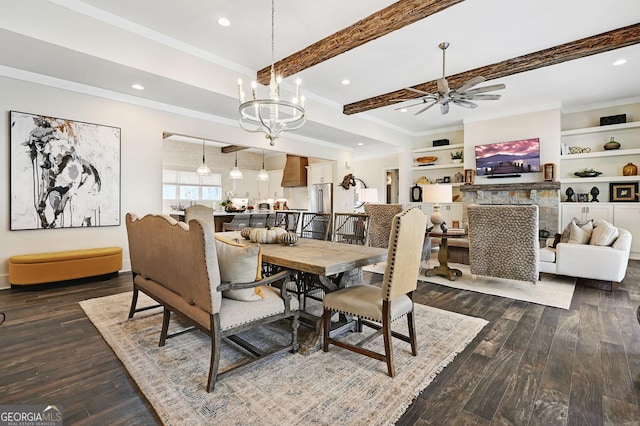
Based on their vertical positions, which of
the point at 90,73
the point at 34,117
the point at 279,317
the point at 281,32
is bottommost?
the point at 279,317

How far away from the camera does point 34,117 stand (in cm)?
375

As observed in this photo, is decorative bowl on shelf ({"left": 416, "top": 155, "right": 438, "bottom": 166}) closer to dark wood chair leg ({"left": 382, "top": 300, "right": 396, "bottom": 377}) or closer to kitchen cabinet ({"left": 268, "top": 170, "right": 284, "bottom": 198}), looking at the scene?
kitchen cabinet ({"left": 268, "top": 170, "right": 284, "bottom": 198})

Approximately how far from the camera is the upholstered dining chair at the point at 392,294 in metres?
1.85

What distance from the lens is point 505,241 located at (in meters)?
3.75

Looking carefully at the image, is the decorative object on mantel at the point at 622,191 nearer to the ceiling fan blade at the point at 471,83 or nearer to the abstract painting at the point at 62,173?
the ceiling fan blade at the point at 471,83

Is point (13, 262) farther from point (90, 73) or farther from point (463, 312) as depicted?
point (463, 312)

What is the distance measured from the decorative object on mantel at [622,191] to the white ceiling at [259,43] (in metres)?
1.85

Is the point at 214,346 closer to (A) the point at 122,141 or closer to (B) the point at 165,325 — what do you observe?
(B) the point at 165,325

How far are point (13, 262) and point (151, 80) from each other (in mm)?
2687

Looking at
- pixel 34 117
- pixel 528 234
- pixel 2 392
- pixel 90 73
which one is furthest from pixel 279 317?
pixel 34 117

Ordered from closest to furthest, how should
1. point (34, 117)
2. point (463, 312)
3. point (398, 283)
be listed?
point (398, 283) < point (463, 312) < point (34, 117)

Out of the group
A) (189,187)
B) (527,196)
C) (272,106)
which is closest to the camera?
(272,106)

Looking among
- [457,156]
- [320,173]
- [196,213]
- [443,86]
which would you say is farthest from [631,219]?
[196,213]

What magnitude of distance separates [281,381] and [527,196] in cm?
684
